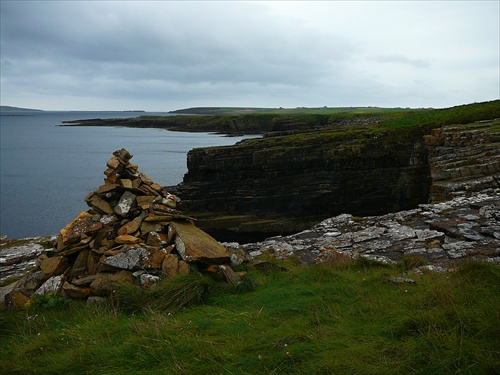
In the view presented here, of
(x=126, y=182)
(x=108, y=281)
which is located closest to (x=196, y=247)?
(x=108, y=281)

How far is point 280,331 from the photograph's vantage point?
591cm

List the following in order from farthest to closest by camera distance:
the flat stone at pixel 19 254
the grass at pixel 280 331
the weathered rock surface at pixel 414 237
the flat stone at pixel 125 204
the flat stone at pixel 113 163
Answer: the flat stone at pixel 19 254, the weathered rock surface at pixel 414 237, the flat stone at pixel 113 163, the flat stone at pixel 125 204, the grass at pixel 280 331

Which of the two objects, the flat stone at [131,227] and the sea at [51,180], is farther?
the sea at [51,180]

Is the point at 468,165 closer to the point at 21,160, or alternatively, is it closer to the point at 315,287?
the point at 315,287

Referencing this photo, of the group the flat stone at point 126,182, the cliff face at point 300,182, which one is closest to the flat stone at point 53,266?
the flat stone at point 126,182

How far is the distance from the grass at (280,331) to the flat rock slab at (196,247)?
686 millimetres

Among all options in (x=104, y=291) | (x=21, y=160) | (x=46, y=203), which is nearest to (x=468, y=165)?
(x=104, y=291)

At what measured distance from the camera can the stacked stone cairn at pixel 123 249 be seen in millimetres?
8625

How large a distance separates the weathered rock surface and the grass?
338 cm

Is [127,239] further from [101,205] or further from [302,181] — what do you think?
[302,181]

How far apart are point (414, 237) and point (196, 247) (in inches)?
344

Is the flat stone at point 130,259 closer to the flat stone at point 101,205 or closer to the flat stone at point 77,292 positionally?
the flat stone at point 77,292

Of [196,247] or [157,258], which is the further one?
[196,247]

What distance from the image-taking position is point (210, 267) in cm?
903
